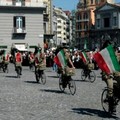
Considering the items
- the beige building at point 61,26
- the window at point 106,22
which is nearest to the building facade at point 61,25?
the beige building at point 61,26

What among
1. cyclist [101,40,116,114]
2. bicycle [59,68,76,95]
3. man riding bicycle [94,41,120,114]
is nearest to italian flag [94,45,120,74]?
man riding bicycle [94,41,120,114]

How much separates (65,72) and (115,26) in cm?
8532

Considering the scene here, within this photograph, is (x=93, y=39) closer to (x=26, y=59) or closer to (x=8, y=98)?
(x=26, y=59)

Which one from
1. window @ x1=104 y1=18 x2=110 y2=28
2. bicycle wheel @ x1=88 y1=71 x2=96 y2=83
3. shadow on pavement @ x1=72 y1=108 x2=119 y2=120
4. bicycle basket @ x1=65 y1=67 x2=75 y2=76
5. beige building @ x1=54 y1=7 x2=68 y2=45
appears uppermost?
beige building @ x1=54 y1=7 x2=68 y2=45

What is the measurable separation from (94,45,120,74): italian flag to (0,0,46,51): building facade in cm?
4161

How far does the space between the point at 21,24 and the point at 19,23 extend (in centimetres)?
32

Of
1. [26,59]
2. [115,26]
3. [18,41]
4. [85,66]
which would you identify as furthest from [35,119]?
[115,26]

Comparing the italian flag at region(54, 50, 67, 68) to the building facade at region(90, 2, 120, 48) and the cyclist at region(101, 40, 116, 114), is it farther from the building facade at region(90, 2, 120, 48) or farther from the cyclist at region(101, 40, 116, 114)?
the building facade at region(90, 2, 120, 48)

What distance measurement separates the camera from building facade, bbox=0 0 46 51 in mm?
53594

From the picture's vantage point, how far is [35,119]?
1123cm

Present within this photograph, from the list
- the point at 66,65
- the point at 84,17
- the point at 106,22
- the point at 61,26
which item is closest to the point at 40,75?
the point at 66,65

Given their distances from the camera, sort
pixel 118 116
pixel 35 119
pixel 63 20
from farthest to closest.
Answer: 1. pixel 63 20
2. pixel 118 116
3. pixel 35 119

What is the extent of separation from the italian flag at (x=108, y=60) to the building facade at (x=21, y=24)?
4161 cm

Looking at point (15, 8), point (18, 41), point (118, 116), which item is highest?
point (15, 8)
